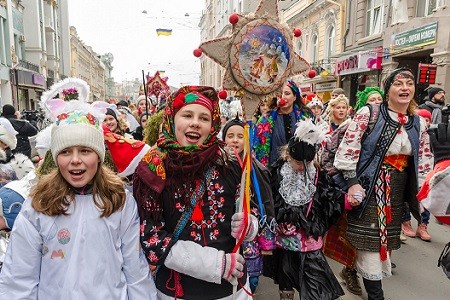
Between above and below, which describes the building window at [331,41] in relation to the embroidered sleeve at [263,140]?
above

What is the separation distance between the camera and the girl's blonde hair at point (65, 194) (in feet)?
5.62

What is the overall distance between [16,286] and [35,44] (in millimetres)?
32491

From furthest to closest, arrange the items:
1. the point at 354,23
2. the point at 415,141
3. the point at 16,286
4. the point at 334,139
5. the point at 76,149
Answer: the point at 354,23 < the point at 334,139 < the point at 415,141 < the point at 76,149 < the point at 16,286

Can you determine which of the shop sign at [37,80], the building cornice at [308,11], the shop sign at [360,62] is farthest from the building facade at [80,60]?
the shop sign at [360,62]

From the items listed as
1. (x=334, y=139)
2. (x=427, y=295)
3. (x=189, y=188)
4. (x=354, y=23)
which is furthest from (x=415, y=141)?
(x=354, y=23)

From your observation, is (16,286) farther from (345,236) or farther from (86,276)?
(345,236)

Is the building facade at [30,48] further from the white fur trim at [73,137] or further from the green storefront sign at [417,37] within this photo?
the white fur trim at [73,137]

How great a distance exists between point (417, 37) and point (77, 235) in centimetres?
1211

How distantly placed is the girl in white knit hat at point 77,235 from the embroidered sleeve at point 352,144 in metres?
1.86

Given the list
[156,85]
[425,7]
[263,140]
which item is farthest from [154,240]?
[425,7]

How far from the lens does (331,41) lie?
1869cm

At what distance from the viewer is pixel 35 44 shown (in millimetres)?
29109

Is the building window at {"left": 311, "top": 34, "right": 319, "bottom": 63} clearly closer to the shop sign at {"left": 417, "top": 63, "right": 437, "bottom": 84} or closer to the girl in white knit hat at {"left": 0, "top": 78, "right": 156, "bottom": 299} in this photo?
the shop sign at {"left": 417, "top": 63, "right": 437, "bottom": 84}

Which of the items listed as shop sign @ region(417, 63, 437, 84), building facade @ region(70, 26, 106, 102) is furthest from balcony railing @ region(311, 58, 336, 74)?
building facade @ region(70, 26, 106, 102)
